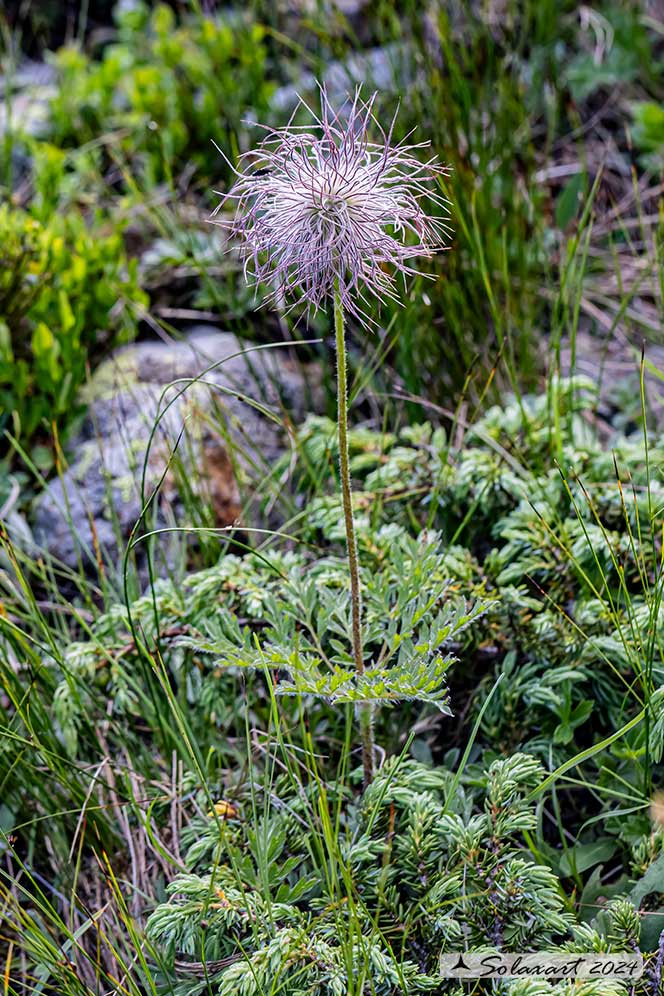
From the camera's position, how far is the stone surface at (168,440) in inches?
91.1

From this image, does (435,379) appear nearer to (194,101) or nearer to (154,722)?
(154,722)

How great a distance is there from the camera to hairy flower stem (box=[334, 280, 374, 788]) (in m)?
1.34

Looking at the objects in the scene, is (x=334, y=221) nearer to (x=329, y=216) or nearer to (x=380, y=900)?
(x=329, y=216)

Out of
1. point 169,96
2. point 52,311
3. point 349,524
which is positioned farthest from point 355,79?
point 349,524

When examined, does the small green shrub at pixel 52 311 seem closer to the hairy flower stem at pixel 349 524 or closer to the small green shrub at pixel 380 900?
the hairy flower stem at pixel 349 524

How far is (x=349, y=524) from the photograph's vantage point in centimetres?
142

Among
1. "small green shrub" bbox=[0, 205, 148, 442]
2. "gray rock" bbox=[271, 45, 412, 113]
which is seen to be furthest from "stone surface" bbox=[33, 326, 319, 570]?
"gray rock" bbox=[271, 45, 412, 113]

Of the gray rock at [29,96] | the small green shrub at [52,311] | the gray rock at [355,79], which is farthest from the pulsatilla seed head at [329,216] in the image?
the gray rock at [29,96]

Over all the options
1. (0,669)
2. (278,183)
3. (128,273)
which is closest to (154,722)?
(0,669)

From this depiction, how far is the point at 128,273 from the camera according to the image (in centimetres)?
283

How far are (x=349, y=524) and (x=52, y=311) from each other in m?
1.56

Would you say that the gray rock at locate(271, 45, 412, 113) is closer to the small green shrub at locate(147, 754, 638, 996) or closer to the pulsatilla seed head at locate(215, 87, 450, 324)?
the pulsatilla seed head at locate(215, 87, 450, 324)

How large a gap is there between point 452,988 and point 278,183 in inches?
47.1

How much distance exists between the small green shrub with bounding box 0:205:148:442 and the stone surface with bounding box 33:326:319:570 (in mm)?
93
